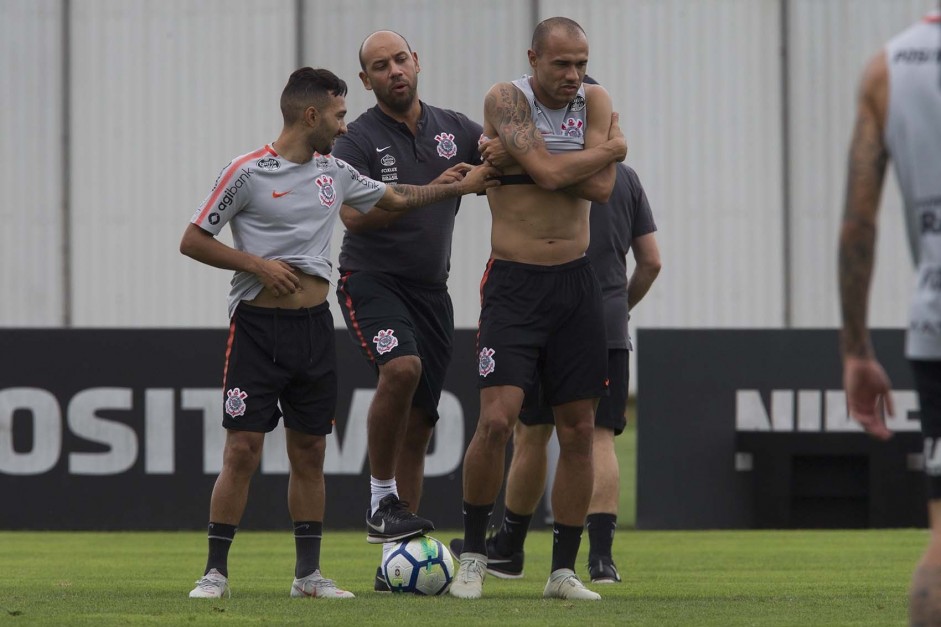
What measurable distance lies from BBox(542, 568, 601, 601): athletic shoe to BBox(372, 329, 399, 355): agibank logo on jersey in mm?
1171

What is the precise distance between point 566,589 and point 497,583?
1.08 metres

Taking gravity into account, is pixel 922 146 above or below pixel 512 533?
above

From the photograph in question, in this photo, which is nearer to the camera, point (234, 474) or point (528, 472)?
point (234, 474)

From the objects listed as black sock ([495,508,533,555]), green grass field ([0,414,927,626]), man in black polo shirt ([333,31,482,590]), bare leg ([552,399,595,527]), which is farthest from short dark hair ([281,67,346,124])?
black sock ([495,508,533,555])

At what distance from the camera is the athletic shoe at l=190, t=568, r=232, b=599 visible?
5664 mm

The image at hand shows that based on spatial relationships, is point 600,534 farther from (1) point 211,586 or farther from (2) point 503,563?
(1) point 211,586

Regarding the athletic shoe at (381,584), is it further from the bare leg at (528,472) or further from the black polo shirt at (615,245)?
the black polo shirt at (615,245)

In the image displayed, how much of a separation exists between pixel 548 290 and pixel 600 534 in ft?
5.79

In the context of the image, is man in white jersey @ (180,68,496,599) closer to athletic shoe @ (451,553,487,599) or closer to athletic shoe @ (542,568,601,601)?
athletic shoe @ (451,553,487,599)

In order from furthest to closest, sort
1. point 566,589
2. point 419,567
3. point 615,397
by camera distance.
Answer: point 615,397
point 419,567
point 566,589

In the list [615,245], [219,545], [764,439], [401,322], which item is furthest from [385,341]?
[764,439]

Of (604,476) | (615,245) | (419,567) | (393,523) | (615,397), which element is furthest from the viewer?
(615,245)

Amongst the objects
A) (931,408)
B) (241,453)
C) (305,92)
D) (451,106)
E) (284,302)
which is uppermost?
(451,106)

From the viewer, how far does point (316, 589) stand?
583 centimetres
